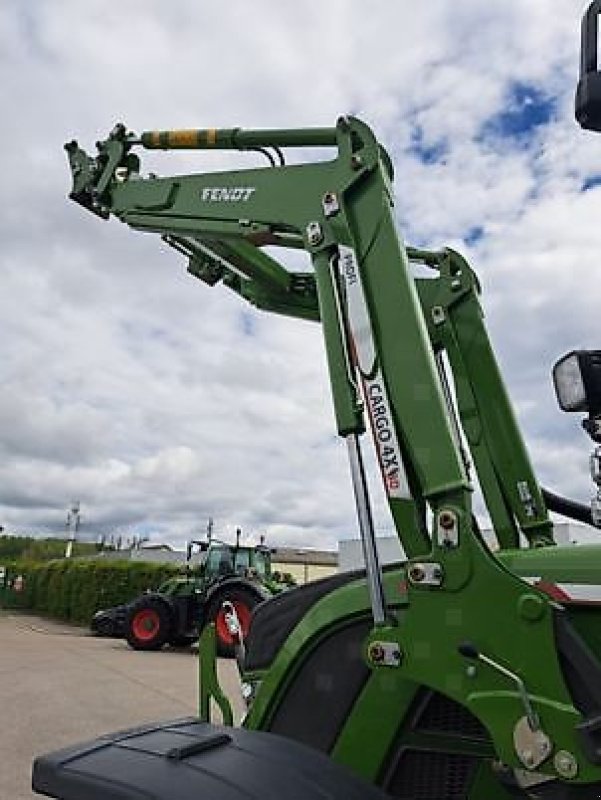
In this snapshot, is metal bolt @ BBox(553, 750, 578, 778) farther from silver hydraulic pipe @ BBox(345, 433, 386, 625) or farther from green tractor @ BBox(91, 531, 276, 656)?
green tractor @ BBox(91, 531, 276, 656)

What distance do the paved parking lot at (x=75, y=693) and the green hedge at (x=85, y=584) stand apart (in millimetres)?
7012

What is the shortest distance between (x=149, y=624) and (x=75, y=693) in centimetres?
675

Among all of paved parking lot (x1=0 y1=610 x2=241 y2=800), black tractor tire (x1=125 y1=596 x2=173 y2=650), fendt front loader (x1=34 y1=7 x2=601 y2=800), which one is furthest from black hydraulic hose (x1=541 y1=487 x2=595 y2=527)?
black tractor tire (x1=125 y1=596 x2=173 y2=650)

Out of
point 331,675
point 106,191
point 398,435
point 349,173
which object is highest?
point 106,191

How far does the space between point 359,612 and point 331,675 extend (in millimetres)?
215

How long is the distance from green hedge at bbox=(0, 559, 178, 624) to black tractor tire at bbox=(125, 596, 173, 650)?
277 inches

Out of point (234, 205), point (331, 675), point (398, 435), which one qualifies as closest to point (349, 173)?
point (234, 205)

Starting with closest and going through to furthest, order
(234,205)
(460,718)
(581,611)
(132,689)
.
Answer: (581,611) < (460,718) < (234,205) < (132,689)

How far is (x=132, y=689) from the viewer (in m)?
10.0

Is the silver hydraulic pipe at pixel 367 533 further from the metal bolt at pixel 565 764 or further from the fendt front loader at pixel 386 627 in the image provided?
the metal bolt at pixel 565 764

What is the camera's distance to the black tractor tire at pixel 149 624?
630 inches

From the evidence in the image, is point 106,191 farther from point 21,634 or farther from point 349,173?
point 21,634

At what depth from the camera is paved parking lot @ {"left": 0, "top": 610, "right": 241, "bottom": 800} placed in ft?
21.7

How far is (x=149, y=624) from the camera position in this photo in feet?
53.0
